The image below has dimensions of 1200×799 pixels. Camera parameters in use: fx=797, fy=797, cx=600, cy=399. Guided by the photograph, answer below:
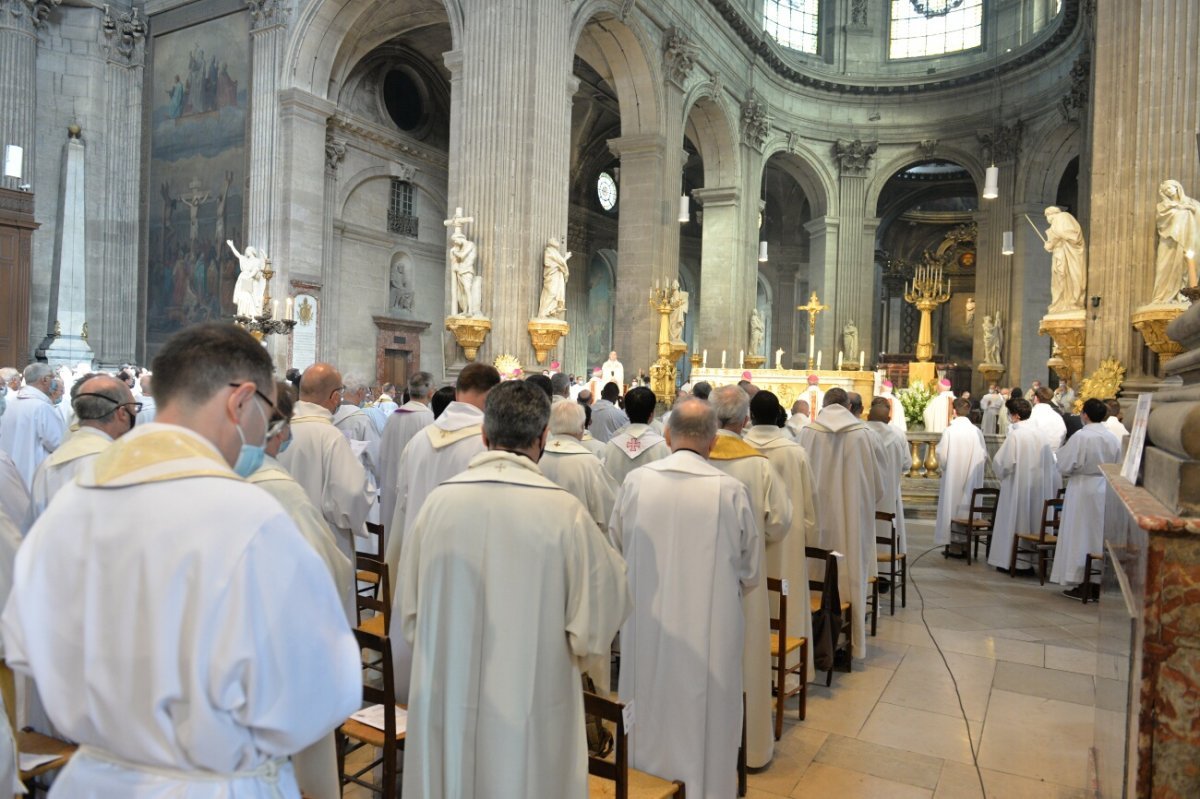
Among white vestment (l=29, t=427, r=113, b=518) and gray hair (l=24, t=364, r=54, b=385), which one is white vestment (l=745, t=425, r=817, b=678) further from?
gray hair (l=24, t=364, r=54, b=385)

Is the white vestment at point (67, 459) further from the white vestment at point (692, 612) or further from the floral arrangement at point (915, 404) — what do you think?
the floral arrangement at point (915, 404)

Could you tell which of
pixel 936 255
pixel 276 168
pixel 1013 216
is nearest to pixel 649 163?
pixel 276 168

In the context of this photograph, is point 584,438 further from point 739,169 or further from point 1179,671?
point 739,169

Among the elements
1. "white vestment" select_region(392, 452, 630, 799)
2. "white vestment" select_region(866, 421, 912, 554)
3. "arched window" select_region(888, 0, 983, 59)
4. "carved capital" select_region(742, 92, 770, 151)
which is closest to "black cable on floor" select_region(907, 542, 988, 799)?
"white vestment" select_region(866, 421, 912, 554)

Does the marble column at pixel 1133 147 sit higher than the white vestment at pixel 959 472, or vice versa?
the marble column at pixel 1133 147

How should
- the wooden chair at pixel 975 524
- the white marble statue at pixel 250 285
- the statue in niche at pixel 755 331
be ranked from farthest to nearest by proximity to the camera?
the statue in niche at pixel 755 331 < the white marble statue at pixel 250 285 < the wooden chair at pixel 975 524

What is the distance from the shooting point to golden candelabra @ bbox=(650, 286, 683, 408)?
Result: 717 inches

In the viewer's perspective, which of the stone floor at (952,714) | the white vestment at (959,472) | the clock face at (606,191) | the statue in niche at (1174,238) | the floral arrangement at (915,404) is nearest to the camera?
the stone floor at (952,714)

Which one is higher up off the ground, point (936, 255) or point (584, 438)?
point (936, 255)

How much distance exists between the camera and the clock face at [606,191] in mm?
31531

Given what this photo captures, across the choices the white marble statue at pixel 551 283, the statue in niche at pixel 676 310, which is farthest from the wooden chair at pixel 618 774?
the statue in niche at pixel 676 310

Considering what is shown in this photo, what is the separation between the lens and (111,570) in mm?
1393

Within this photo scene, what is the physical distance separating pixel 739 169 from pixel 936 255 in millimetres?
18551

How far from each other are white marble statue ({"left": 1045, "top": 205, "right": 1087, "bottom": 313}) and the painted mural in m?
17.3
